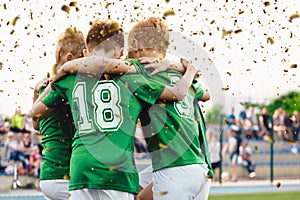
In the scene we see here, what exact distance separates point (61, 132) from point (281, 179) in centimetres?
1665

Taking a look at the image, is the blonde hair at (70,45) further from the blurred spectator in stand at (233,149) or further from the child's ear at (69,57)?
the blurred spectator in stand at (233,149)

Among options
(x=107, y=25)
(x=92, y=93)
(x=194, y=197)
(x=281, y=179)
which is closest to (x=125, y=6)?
(x=107, y=25)

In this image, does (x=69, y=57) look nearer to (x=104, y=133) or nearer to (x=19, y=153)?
(x=104, y=133)

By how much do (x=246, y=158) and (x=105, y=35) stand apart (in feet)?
50.8

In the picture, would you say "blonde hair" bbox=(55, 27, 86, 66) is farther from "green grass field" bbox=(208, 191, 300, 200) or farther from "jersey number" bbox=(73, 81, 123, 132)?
"green grass field" bbox=(208, 191, 300, 200)

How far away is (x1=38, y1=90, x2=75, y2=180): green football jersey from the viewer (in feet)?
20.9

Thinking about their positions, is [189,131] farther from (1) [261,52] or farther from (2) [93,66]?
(1) [261,52]

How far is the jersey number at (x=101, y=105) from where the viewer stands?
5453mm

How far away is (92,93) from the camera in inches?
218

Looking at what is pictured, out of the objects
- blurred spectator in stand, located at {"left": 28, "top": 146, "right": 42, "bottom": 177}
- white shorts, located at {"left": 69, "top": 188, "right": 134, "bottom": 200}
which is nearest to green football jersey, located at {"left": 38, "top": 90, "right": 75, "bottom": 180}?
white shorts, located at {"left": 69, "top": 188, "right": 134, "bottom": 200}

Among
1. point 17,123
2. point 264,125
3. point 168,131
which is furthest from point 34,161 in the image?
point 168,131

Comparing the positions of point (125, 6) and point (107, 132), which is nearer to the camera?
point (107, 132)

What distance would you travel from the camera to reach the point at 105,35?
5.68m

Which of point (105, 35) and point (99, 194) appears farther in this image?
point (105, 35)
